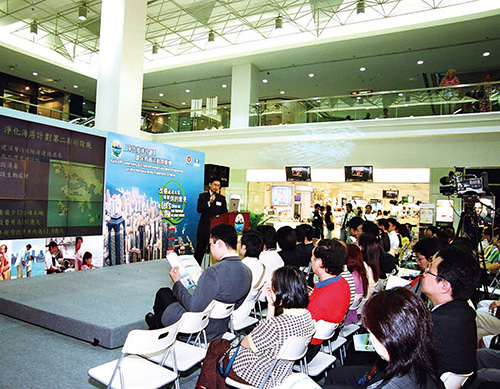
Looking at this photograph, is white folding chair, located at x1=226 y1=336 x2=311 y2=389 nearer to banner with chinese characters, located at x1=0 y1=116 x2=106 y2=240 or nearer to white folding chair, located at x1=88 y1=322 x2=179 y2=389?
white folding chair, located at x1=88 y1=322 x2=179 y2=389

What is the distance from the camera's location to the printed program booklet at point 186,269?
3.08 metres

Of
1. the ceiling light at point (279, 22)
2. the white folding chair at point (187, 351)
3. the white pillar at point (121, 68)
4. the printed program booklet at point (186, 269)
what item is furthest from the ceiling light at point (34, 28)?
the white folding chair at point (187, 351)

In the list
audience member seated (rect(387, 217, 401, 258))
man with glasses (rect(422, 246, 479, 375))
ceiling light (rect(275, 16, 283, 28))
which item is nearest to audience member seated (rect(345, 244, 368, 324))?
man with glasses (rect(422, 246, 479, 375))

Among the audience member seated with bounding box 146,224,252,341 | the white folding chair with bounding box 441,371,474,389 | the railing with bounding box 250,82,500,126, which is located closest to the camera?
the white folding chair with bounding box 441,371,474,389

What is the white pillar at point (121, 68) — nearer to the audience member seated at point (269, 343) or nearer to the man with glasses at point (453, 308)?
the audience member seated at point (269, 343)

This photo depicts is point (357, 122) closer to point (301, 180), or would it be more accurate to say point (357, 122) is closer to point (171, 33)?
point (301, 180)

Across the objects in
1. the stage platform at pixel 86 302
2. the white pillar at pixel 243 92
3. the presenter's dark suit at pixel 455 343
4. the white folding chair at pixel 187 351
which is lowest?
the stage platform at pixel 86 302

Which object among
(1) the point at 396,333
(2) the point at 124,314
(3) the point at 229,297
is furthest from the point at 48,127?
(1) the point at 396,333

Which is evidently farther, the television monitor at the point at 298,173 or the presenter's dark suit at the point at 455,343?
the television monitor at the point at 298,173

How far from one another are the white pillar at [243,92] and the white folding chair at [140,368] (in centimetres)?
1120

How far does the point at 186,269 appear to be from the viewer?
319 centimetres

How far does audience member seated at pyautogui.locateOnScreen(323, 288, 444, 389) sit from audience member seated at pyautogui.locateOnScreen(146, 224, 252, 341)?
5.01 feet

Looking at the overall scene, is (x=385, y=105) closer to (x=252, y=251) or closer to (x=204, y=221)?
(x=204, y=221)

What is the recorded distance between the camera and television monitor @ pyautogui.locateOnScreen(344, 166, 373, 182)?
10.8 meters
